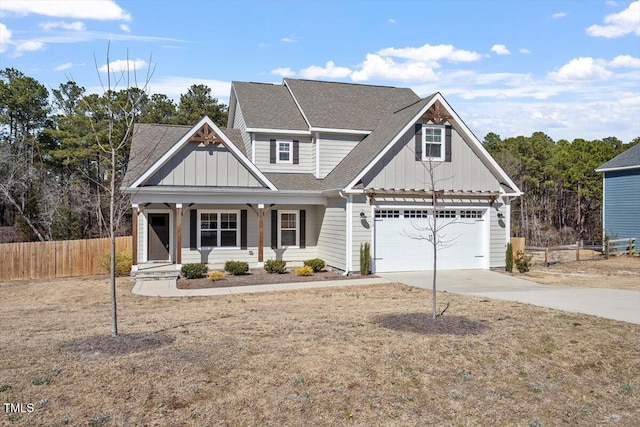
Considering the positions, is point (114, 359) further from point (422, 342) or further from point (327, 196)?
point (327, 196)

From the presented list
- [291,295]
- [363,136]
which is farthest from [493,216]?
[291,295]

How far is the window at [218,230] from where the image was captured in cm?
2091

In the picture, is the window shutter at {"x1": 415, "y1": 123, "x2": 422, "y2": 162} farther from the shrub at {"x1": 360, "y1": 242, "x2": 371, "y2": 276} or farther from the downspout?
the shrub at {"x1": 360, "y1": 242, "x2": 371, "y2": 276}

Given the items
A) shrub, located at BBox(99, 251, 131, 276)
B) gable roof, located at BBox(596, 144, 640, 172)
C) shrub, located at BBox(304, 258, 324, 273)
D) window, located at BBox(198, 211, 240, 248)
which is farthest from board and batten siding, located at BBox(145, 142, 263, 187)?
gable roof, located at BBox(596, 144, 640, 172)

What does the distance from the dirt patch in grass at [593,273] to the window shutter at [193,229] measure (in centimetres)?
1269

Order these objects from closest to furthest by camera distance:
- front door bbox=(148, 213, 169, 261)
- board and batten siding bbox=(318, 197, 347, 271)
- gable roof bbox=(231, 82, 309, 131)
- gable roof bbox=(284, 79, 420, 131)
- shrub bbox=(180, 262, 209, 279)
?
shrub bbox=(180, 262, 209, 279) < board and batten siding bbox=(318, 197, 347, 271) < front door bbox=(148, 213, 169, 261) < gable roof bbox=(231, 82, 309, 131) < gable roof bbox=(284, 79, 420, 131)

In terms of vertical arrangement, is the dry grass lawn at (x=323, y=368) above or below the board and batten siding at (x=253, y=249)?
below

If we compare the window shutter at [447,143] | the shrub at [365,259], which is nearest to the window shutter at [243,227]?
the shrub at [365,259]

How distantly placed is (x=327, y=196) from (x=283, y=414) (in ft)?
48.8

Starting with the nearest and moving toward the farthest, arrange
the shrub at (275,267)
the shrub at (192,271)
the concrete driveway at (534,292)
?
1. the concrete driveway at (534,292)
2. the shrub at (192,271)
3. the shrub at (275,267)

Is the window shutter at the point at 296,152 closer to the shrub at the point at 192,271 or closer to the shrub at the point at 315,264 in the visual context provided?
the shrub at the point at 315,264

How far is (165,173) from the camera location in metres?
19.3

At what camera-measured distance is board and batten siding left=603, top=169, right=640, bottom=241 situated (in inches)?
1192

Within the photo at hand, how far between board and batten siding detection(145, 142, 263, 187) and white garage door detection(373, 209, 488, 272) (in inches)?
208
